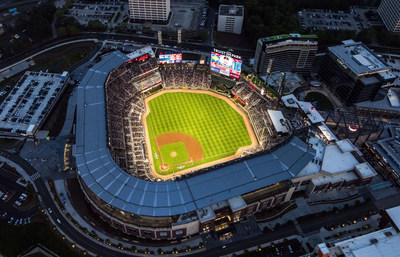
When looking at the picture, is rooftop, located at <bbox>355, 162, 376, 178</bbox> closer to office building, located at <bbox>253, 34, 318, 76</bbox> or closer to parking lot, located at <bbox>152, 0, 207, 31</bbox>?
office building, located at <bbox>253, 34, 318, 76</bbox>

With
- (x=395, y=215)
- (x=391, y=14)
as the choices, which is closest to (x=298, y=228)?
(x=395, y=215)

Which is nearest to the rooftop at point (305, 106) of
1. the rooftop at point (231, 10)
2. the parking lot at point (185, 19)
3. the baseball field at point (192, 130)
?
the baseball field at point (192, 130)

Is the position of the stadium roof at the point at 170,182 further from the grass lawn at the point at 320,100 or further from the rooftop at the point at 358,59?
the rooftop at the point at 358,59

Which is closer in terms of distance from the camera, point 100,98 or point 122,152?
point 122,152

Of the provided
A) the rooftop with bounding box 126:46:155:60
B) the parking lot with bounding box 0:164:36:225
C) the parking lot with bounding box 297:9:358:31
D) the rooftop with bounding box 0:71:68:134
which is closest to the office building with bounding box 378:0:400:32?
the parking lot with bounding box 297:9:358:31

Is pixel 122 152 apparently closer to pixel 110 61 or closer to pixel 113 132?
pixel 113 132

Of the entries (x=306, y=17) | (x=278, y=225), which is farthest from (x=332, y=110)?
(x=306, y=17)


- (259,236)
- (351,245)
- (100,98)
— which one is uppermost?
(100,98)
